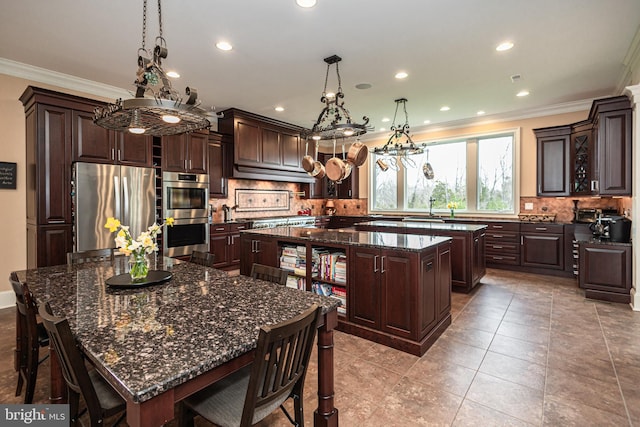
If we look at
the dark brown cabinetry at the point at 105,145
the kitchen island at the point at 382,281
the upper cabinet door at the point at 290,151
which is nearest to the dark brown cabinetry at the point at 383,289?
the kitchen island at the point at 382,281

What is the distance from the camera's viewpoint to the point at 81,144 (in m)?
3.85

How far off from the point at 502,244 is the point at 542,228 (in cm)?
67

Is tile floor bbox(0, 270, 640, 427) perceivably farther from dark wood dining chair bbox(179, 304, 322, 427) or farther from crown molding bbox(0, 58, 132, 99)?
crown molding bbox(0, 58, 132, 99)

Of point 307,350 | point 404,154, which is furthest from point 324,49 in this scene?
point 307,350

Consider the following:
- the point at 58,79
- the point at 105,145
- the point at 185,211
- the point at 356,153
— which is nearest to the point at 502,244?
the point at 356,153

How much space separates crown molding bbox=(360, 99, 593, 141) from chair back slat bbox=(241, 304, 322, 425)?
20.7 feet

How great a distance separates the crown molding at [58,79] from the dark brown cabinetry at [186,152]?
0.94m

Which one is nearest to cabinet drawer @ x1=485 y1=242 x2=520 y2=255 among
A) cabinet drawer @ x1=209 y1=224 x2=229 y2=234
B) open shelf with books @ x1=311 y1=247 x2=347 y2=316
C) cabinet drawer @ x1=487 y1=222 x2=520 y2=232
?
cabinet drawer @ x1=487 y1=222 x2=520 y2=232

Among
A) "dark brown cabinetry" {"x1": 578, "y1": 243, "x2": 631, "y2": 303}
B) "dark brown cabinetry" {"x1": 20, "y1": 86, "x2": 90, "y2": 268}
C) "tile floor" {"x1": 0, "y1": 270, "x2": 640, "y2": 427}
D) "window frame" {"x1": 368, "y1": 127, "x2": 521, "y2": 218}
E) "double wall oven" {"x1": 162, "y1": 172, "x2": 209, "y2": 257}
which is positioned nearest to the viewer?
"tile floor" {"x1": 0, "y1": 270, "x2": 640, "y2": 427}

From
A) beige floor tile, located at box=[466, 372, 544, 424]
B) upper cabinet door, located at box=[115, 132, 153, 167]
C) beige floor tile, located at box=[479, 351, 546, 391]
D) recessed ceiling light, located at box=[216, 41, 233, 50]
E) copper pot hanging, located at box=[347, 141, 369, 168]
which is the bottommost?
beige floor tile, located at box=[466, 372, 544, 424]

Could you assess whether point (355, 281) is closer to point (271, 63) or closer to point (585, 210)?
point (271, 63)

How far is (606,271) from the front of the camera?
12.8 ft

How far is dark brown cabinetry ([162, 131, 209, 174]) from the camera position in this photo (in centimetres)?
480

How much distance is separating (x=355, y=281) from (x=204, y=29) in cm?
282
